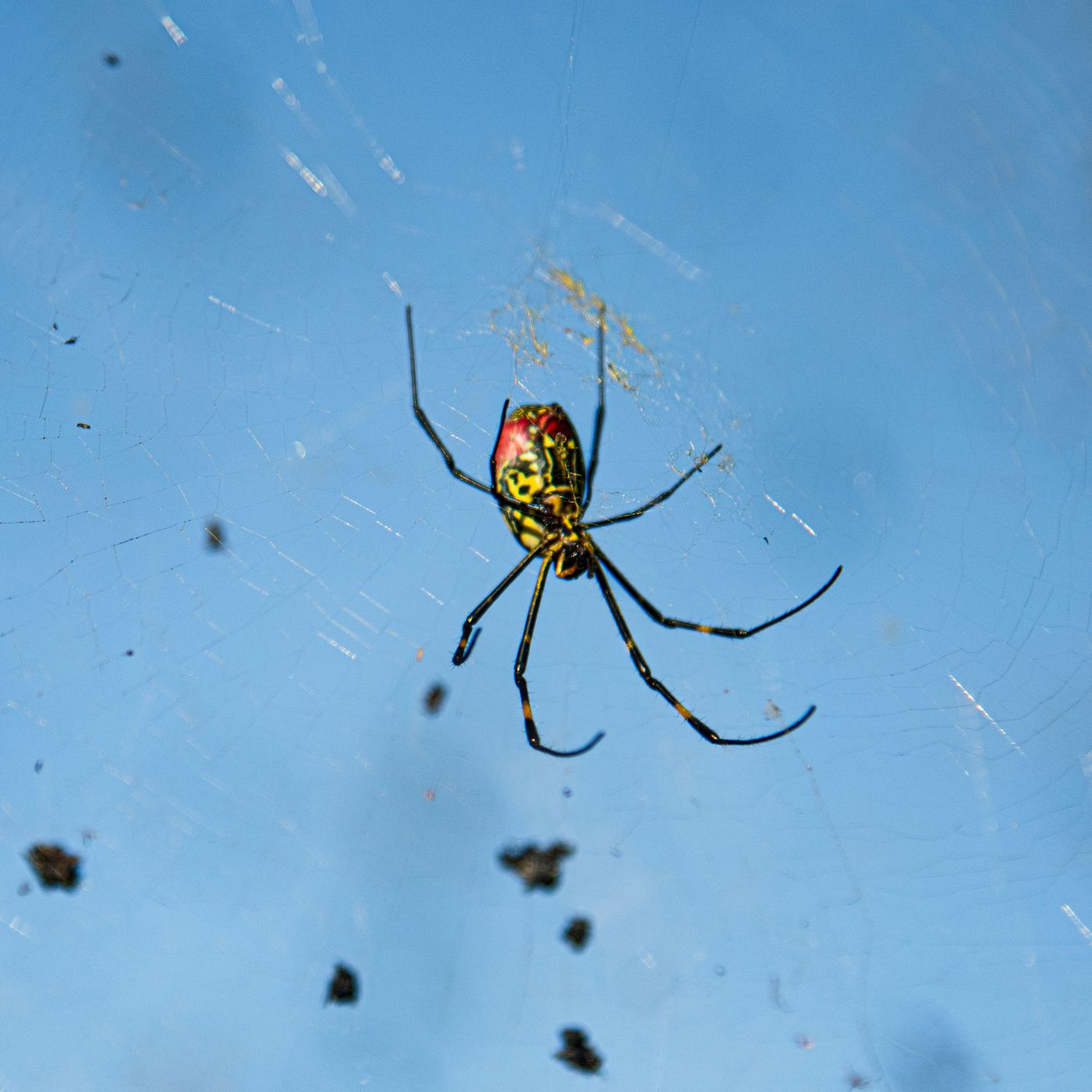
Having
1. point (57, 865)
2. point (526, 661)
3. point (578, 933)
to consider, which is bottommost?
point (57, 865)

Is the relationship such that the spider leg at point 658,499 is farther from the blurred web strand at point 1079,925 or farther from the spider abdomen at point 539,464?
the blurred web strand at point 1079,925

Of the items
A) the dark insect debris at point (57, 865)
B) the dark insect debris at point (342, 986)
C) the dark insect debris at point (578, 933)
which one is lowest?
the dark insect debris at point (57, 865)

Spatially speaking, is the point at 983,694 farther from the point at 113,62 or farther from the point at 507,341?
the point at 113,62

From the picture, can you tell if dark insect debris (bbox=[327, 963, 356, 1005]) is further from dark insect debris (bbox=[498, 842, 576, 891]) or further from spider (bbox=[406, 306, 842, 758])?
spider (bbox=[406, 306, 842, 758])

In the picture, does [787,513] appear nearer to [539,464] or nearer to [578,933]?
[539,464]

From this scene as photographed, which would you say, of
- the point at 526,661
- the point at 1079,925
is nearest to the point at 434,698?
the point at 526,661

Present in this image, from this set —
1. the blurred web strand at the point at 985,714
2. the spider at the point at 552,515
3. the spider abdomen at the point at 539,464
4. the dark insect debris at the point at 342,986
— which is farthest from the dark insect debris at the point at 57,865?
the blurred web strand at the point at 985,714

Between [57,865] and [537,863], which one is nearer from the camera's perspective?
[57,865]
